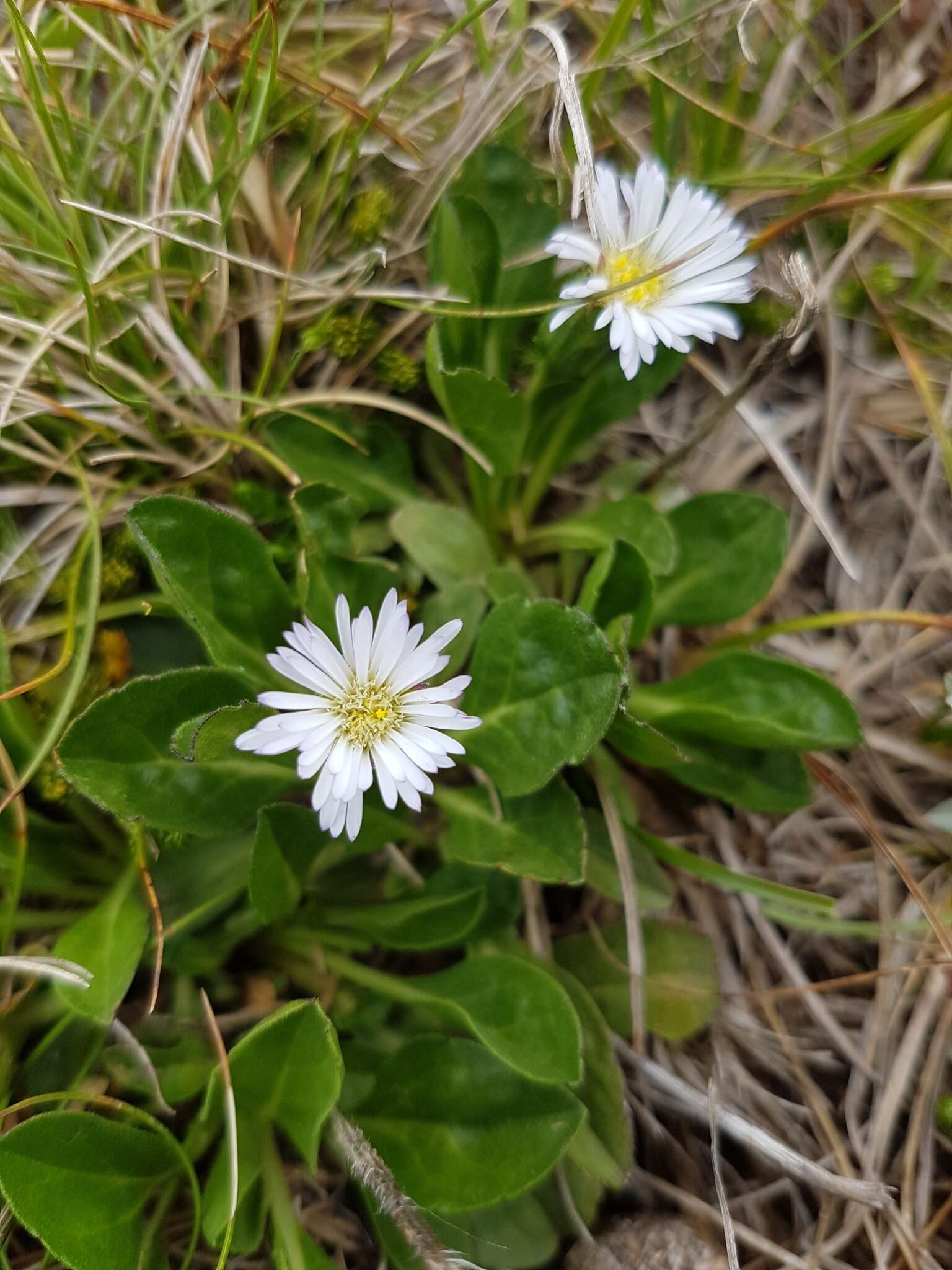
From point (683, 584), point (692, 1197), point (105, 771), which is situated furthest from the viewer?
point (683, 584)

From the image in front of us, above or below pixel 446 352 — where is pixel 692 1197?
below

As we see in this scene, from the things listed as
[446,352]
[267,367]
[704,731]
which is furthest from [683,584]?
[267,367]

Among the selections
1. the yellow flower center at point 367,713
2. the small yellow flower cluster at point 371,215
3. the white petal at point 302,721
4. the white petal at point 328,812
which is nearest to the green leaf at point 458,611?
the yellow flower center at point 367,713

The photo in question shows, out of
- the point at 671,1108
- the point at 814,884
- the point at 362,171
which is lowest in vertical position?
the point at 671,1108

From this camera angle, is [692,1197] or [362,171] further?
[362,171]

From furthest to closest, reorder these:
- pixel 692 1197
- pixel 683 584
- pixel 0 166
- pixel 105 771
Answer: pixel 683 584 → pixel 692 1197 → pixel 0 166 → pixel 105 771

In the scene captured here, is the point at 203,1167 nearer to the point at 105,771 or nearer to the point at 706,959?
the point at 105,771
